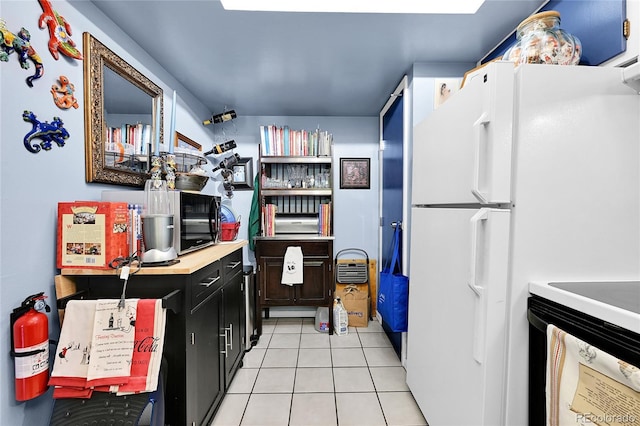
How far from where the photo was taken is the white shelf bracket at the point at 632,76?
0.88m

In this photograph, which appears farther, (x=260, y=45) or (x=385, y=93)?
(x=385, y=93)

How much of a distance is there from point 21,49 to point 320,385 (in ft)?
8.03

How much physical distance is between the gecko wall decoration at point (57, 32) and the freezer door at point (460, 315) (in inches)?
77.6

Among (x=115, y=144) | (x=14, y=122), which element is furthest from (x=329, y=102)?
(x=14, y=122)

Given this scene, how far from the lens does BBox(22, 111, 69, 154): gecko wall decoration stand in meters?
1.09

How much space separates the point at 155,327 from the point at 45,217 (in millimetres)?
697

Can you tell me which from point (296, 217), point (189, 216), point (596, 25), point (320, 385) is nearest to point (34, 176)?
point (189, 216)

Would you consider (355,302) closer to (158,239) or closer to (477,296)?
(477,296)

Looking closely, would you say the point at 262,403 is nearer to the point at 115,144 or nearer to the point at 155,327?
the point at 155,327

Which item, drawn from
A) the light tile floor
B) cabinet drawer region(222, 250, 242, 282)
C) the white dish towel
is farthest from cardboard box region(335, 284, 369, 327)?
cabinet drawer region(222, 250, 242, 282)

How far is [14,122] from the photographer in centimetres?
104

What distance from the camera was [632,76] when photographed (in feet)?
2.94

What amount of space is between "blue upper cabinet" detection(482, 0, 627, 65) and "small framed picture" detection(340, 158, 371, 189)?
2033mm

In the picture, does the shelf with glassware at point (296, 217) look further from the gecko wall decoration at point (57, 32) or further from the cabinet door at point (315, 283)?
the gecko wall decoration at point (57, 32)
